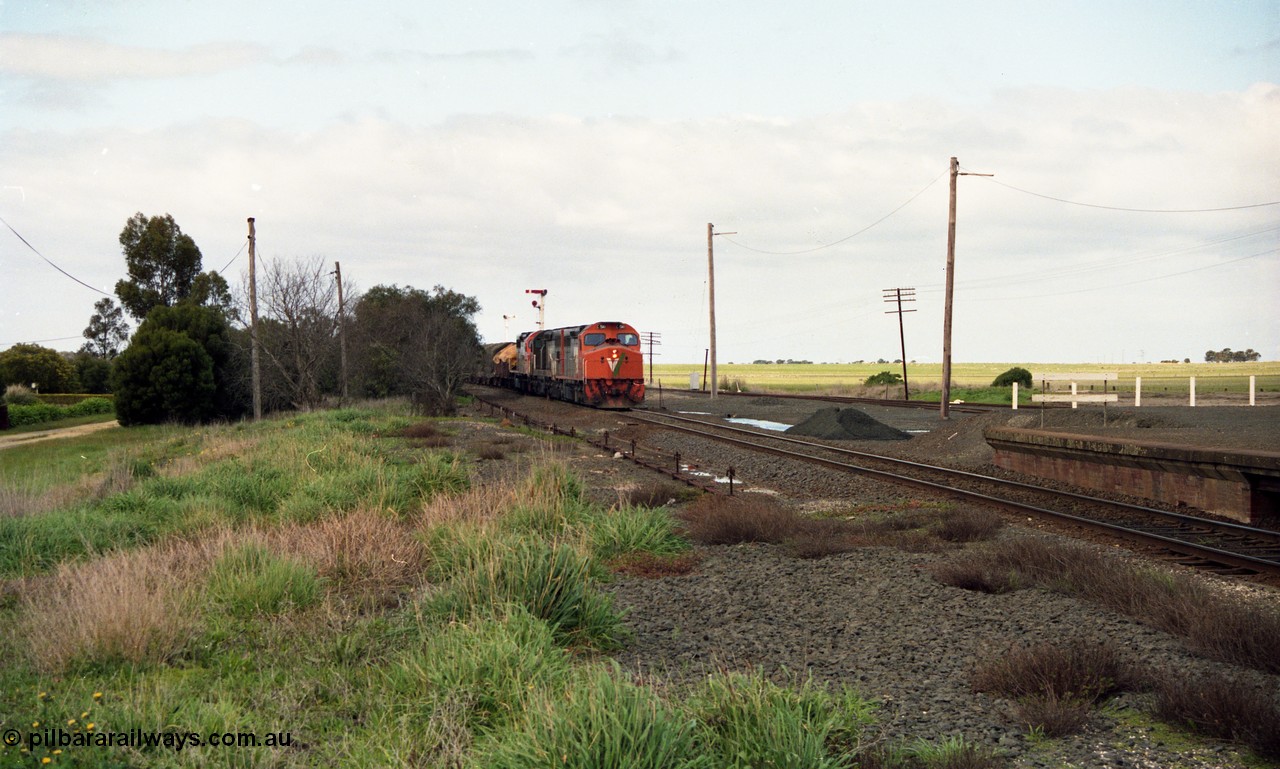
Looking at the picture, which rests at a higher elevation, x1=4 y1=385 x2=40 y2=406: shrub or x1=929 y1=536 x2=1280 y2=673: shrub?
x1=4 y1=385 x2=40 y2=406: shrub

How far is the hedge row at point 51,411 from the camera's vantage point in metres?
49.1

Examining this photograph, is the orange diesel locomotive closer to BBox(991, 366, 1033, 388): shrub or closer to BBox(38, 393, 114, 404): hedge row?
BBox(991, 366, 1033, 388): shrub

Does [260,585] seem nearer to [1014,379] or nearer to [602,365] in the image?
[602,365]

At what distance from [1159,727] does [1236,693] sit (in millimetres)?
435

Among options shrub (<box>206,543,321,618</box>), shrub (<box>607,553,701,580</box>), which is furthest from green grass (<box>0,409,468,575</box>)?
shrub (<box>607,553,701,580</box>)

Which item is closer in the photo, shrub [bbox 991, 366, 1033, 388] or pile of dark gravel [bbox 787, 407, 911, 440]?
pile of dark gravel [bbox 787, 407, 911, 440]

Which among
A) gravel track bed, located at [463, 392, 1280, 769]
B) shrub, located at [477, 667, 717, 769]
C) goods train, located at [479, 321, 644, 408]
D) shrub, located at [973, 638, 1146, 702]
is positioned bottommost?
gravel track bed, located at [463, 392, 1280, 769]

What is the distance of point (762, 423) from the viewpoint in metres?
31.4

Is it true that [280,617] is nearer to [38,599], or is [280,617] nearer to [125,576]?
[125,576]

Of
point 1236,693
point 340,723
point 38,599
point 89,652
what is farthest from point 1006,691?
point 38,599

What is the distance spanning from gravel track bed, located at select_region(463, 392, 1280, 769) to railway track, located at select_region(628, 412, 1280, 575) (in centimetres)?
89

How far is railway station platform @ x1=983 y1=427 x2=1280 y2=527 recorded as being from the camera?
36.7 feet
